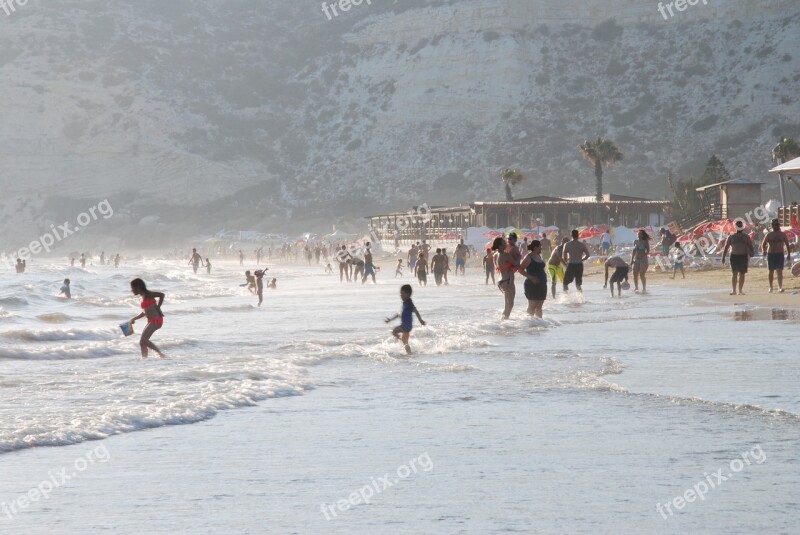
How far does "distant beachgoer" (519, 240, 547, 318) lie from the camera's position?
1662 centimetres

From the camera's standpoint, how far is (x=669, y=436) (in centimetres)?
709

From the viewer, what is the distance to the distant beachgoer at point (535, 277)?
16.6 metres

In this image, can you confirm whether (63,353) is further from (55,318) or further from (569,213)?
(569,213)

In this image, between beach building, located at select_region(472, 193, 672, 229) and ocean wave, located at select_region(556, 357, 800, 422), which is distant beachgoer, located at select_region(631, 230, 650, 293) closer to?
ocean wave, located at select_region(556, 357, 800, 422)

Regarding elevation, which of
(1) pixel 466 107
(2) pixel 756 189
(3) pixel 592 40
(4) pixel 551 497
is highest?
(3) pixel 592 40

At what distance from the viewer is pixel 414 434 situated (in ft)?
24.3

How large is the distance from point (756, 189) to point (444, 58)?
7844 centimetres

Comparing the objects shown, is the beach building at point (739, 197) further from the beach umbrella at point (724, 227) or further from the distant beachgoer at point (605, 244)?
the beach umbrella at point (724, 227)

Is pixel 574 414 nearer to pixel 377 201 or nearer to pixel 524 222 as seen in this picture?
pixel 524 222

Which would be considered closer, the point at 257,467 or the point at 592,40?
the point at 257,467

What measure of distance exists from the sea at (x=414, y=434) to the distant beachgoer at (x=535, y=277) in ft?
5.57

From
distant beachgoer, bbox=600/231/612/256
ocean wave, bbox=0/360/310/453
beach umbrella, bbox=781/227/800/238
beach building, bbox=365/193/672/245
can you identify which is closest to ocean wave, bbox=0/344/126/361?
ocean wave, bbox=0/360/310/453

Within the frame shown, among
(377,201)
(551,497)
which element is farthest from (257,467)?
(377,201)

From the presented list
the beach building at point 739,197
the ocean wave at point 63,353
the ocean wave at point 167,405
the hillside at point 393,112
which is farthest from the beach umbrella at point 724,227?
the hillside at point 393,112
